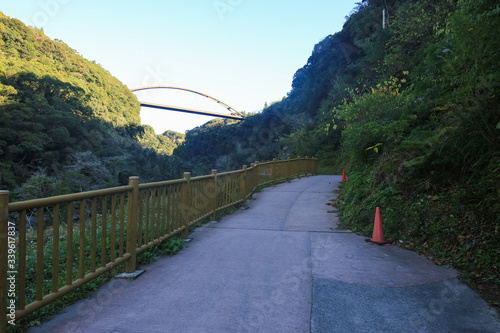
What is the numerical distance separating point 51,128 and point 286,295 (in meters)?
35.2

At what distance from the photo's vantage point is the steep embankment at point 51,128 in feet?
85.9

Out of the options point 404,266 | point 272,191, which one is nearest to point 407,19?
point 272,191

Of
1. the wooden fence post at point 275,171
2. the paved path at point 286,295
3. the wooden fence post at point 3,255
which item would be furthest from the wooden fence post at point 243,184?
the wooden fence post at point 3,255

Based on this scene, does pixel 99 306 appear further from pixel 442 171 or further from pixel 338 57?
pixel 338 57

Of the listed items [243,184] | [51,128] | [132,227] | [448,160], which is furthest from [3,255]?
[51,128]

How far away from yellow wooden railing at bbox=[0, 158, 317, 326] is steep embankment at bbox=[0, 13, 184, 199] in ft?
63.0

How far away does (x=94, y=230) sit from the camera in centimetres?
321

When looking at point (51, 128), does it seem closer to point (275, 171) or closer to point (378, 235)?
point (275, 171)

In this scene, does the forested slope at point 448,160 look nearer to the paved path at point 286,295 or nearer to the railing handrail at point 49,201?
the paved path at point 286,295

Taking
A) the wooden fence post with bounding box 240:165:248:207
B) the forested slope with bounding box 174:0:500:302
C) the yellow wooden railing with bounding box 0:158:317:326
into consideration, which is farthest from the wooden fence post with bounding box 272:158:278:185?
the wooden fence post with bounding box 240:165:248:207

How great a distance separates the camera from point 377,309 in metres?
2.94

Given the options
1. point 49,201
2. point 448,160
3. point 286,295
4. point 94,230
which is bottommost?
point 286,295

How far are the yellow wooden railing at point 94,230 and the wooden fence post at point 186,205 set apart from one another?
0.02 m

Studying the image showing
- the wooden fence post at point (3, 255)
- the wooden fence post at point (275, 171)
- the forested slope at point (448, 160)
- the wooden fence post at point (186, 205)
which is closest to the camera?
the wooden fence post at point (3, 255)
